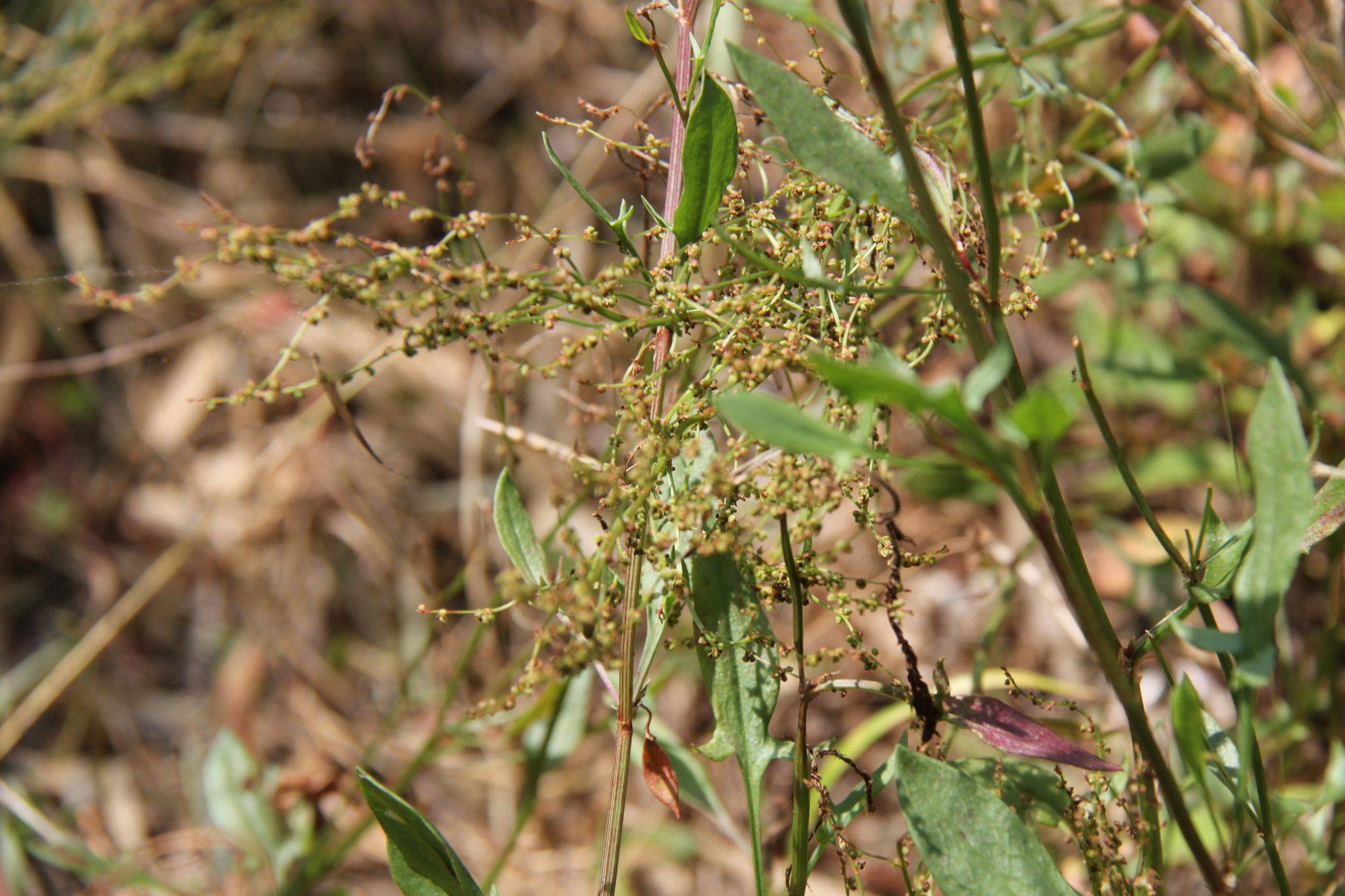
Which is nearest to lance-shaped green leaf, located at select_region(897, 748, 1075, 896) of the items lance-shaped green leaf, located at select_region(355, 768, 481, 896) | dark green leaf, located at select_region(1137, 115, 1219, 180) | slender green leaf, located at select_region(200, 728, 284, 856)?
lance-shaped green leaf, located at select_region(355, 768, 481, 896)

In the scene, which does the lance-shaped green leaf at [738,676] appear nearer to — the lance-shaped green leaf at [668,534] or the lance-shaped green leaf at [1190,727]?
the lance-shaped green leaf at [668,534]

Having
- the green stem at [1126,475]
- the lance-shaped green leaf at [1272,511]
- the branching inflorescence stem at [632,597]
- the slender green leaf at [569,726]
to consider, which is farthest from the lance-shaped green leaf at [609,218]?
the slender green leaf at [569,726]

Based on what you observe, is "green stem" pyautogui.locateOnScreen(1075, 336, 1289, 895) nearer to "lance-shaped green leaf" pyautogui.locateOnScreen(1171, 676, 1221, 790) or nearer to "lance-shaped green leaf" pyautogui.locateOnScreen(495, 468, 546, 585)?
"lance-shaped green leaf" pyautogui.locateOnScreen(1171, 676, 1221, 790)

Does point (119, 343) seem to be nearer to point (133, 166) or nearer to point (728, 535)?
point (133, 166)

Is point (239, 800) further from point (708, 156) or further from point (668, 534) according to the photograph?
point (708, 156)

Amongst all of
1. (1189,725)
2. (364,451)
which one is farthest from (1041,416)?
(364,451)
